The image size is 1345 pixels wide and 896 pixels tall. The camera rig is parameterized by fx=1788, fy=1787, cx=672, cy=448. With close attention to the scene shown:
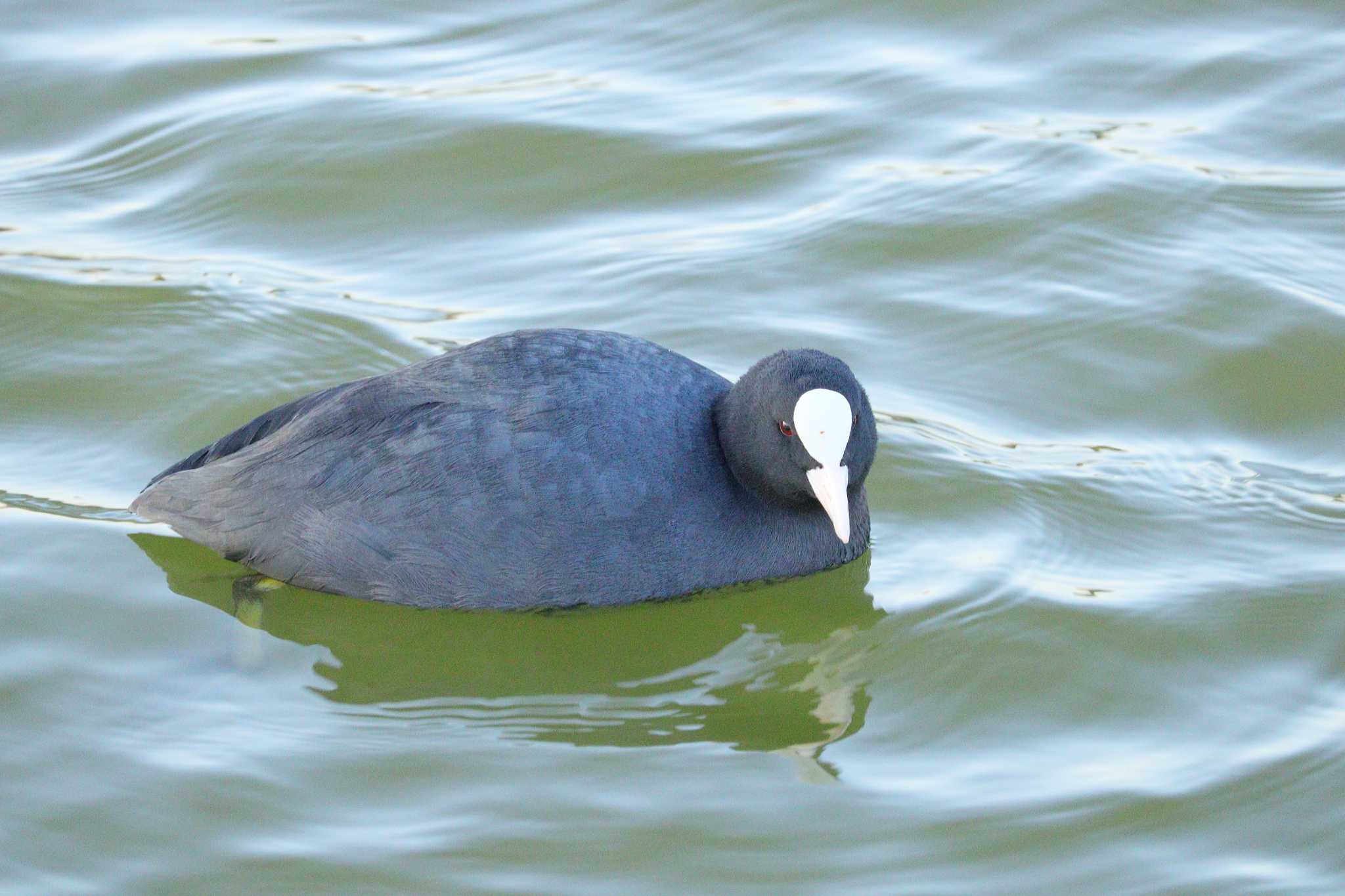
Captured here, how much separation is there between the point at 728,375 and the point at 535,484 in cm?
147

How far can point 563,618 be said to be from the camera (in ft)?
14.8

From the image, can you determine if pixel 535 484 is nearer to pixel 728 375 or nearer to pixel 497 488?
pixel 497 488

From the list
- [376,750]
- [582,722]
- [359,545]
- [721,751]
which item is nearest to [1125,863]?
[721,751]

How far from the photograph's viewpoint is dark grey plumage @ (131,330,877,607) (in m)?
4.29

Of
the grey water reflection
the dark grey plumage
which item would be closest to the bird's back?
the dark grey plumage

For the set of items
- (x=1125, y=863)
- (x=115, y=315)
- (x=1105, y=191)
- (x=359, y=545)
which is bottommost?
(x=1125, y=863)

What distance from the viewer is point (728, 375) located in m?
5.61

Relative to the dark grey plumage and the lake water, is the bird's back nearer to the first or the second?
the dark grey plumage

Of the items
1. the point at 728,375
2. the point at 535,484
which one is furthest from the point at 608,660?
the point at 728,375

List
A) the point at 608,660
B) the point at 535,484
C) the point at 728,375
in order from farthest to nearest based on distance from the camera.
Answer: the point at 728,375
the point at 608,660
the point at 535,484

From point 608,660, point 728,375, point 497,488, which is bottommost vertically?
point 608,660

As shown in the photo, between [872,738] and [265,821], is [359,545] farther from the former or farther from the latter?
[872,738]

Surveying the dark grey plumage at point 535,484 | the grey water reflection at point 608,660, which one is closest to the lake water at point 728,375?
the grey water reflection at point 608,660

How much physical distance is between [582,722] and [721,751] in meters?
0.34
